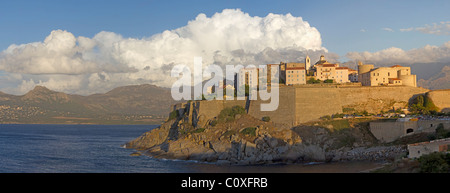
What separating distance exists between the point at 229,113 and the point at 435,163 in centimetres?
3550

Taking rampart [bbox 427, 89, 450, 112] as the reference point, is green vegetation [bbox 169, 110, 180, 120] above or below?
below

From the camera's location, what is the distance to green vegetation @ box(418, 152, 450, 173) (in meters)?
22.1

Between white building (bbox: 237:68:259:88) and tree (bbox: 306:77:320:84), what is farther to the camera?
white building (bbox: 237:68:259:88)

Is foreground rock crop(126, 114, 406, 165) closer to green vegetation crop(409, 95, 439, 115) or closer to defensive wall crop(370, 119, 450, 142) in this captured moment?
defensive wall crop(370, 119, 450, 142)

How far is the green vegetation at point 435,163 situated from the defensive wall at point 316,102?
93.5 feet

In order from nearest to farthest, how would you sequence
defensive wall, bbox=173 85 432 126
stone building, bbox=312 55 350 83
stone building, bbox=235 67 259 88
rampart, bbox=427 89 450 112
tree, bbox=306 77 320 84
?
defensive wall, bbox=173 85 432 126 < rampart, bbox=427 89 450 112 < tree, bbox=306 77 320 84 < stone building, bbox=312 55 350 83 < stone building, bbox=235 67 259 88

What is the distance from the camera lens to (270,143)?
46.0m

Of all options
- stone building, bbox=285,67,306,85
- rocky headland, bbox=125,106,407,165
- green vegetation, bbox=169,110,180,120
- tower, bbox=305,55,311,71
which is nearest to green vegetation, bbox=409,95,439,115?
rocky headland, bbox=125,106,407,165

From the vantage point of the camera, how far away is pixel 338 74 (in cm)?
6919

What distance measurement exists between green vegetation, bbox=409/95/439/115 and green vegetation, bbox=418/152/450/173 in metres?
31.6

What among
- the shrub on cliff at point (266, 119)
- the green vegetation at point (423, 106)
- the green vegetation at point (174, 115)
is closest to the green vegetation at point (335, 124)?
the shrub on cliff at point (266, 119)
